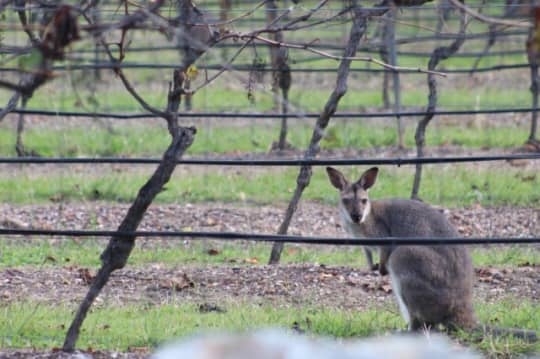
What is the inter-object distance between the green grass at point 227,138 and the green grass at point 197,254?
11.4 ft

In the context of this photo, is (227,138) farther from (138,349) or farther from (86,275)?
(138,349)

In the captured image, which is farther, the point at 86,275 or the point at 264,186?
the point at 264,186

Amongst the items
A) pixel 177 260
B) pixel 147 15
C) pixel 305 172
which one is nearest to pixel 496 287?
pixel 305 172

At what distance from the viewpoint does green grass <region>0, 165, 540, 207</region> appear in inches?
467

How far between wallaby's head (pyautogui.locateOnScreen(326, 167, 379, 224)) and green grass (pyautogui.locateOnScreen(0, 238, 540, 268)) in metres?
0.83

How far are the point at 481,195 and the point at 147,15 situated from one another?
27.5 ft

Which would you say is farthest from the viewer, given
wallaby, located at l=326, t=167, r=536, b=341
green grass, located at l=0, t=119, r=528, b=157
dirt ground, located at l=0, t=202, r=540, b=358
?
green grass, located at l=0, t=119, r=528, b=157

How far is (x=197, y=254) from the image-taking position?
32.6ft

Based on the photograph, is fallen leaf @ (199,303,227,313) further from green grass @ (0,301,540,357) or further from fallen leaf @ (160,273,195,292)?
fallen leaf @ (160,273,195,292)

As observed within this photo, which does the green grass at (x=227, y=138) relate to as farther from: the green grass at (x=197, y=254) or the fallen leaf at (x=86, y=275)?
the fallen leaf at (x=86, y=275)

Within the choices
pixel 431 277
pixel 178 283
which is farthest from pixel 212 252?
pixel 431 277

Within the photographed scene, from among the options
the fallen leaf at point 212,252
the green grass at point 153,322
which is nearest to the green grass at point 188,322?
the green grass at point 153,322

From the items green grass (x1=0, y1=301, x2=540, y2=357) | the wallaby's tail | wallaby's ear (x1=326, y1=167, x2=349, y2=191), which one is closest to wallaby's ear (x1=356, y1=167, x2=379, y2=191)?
wallaby's ear (x1=326, y1=167, x2=349, y2=191)

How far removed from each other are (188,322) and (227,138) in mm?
8025
